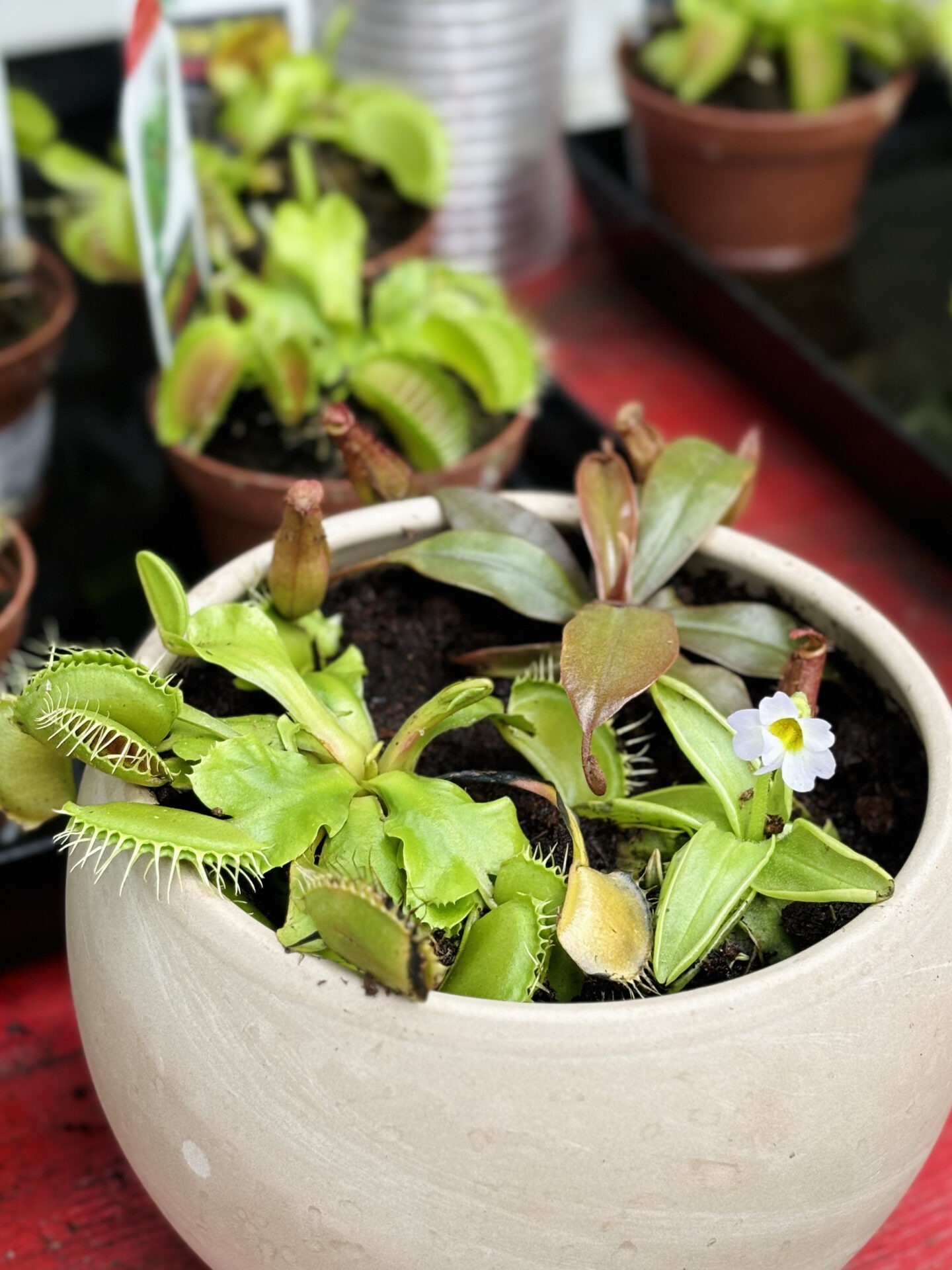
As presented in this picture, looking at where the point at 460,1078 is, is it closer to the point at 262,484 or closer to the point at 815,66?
the point at 262,484

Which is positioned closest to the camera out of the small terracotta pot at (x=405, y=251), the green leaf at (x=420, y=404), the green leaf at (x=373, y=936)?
the green leaf at (x=373, y=936)

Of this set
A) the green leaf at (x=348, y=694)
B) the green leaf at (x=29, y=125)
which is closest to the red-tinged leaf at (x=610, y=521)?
the green leaf at (x=348, y=694)

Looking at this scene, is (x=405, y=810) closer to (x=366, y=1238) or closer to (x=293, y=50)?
(x=366, y=1238)

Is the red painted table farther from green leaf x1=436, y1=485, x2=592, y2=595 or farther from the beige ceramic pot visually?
green leaf x1=436, y1=485, x2=592, y2=595

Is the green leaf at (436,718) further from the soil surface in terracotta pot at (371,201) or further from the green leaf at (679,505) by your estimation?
the soil surface in terracotta pot at (371,201)

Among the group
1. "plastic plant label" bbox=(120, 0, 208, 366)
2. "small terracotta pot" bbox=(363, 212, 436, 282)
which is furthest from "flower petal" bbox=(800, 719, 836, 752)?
"small terracotta pot" bbox=(363, 212, 436, 282)

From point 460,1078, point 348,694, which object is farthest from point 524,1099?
point 348,694
